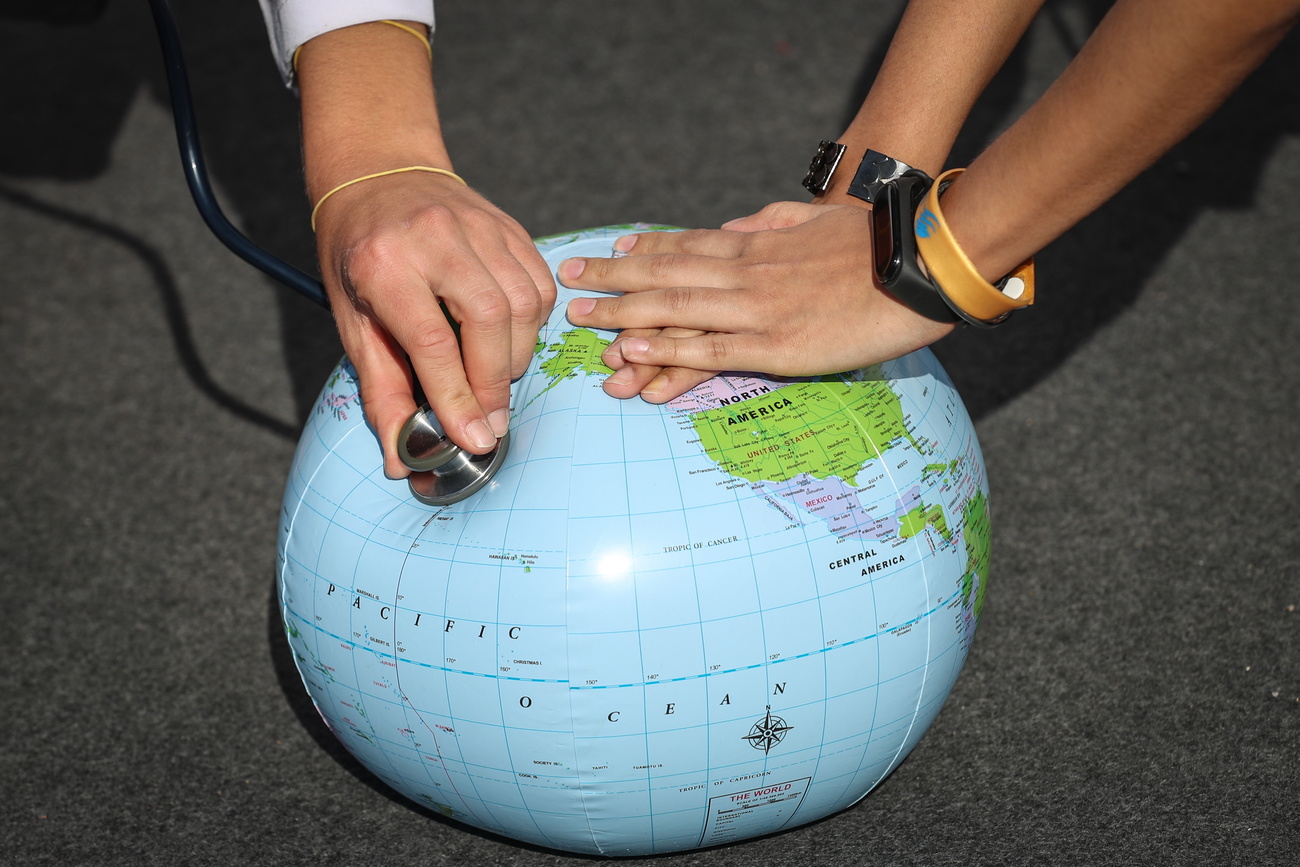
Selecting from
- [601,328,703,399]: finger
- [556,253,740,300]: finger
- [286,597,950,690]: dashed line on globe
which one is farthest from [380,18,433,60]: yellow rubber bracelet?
[286,597,950,690]: dashed line on globe

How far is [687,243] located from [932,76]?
32 centimetres

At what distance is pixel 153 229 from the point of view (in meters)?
2.29

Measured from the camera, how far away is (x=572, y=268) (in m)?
1.10

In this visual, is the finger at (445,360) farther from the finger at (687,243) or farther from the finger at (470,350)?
Answer: the finger at (687,243)

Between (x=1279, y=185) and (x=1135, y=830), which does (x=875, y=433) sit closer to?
(x=1135, y=830)

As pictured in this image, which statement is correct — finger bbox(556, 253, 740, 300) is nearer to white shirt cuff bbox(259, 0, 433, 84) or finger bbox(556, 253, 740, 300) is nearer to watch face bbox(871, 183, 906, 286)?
watch face bbox(871, 183, 906, 286)

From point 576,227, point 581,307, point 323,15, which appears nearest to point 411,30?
point 323,15

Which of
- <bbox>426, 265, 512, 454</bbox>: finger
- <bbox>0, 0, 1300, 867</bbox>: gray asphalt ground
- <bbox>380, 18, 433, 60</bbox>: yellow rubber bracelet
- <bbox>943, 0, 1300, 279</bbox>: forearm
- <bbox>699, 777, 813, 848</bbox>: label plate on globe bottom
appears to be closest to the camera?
<bbox>943, 0, 1300, 279</bbox>: forearm

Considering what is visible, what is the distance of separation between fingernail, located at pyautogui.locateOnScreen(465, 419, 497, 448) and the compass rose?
0.34 m

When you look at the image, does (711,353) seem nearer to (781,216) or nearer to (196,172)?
(781,216)

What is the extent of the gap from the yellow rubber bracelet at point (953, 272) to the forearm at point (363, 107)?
1.53 ft

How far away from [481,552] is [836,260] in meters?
0.42

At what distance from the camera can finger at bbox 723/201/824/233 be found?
1.10 m

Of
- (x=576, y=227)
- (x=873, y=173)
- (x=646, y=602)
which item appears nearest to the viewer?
(x=646, y=602)
